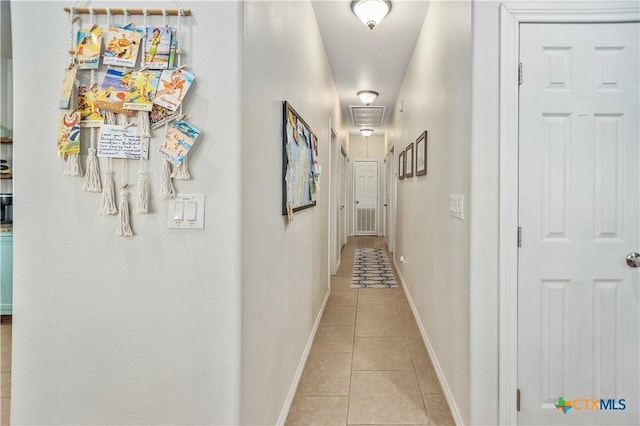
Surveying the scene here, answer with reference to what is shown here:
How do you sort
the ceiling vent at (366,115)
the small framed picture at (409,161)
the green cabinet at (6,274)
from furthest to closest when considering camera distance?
the ceiling vent at (366,115) → the small framed picture at (409,161) → the green cabinet at (6,274)

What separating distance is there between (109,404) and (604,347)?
217 cm

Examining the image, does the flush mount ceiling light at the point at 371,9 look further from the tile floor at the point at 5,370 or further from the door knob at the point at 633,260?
the tile floor at the point at 5,370

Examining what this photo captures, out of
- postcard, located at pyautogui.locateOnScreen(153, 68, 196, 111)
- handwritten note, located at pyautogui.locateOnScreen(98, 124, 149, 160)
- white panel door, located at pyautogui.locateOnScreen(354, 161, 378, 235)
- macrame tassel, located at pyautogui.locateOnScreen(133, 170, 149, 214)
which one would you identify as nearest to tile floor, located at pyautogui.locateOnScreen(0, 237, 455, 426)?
macrame tassel, located at pyautogui.locateOnScreen(133, 170, 149, 214)

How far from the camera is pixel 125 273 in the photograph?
1.19 meters

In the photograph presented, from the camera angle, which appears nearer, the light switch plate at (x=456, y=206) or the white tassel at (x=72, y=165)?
the white tassel at (x=72, y=165)

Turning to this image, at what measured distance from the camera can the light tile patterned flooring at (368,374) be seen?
5.83 ft

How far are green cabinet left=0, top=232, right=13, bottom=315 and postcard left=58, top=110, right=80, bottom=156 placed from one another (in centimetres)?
237

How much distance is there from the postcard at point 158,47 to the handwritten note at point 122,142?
242mm

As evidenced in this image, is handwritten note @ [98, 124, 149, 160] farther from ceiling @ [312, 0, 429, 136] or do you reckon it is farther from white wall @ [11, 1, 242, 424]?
ceiling @ [312, 0, 429, 136]

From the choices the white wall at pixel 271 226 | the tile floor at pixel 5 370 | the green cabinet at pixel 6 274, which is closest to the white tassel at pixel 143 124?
the white wall at pixel 271 226

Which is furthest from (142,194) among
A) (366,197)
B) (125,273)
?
(366,197)

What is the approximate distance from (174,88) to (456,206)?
147cm

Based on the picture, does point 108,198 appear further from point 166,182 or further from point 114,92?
point 114,92

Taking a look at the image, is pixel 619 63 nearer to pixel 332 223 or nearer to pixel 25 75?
pixel 25 75
